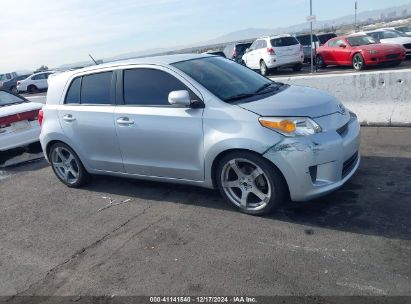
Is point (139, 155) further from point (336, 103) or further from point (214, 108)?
point (336, 103)

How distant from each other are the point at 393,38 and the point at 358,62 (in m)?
3.47

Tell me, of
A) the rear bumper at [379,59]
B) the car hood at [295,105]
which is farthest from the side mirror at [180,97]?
the rear bumper at [379,59]

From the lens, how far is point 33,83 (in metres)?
30.6

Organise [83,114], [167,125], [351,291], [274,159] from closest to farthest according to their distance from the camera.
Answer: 1. [351,291]
2. [274,159]
3. [167,125]
4. [83,114]

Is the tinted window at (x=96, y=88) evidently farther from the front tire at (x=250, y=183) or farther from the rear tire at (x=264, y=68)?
the rear tire at (x=264, y=68)

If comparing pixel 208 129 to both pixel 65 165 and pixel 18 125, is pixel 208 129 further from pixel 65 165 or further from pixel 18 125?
pixel 18 125

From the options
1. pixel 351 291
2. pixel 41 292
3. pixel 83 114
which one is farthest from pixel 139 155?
pixel 351 291

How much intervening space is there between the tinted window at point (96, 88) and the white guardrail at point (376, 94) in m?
4.46

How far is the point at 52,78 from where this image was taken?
19.5ft

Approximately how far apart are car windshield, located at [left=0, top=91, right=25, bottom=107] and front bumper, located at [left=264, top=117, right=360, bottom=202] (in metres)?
6.56

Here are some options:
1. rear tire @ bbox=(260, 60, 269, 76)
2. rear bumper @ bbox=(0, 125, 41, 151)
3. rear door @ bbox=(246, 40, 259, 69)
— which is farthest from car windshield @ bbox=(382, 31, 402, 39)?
rear bumper @ bbox=(0, 125, 41, 151)

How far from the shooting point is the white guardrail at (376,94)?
6871 mm

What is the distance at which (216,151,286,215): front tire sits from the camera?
4.01 meters

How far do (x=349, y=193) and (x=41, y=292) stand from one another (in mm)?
3309
